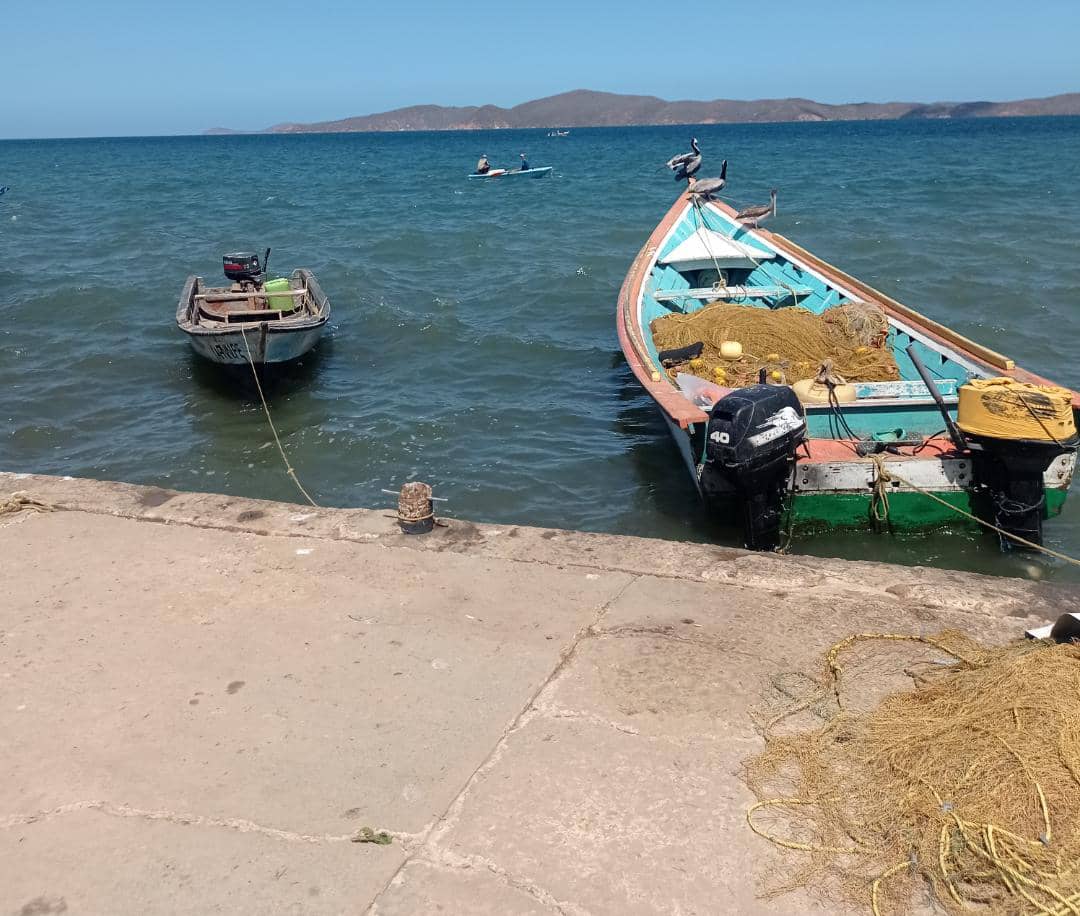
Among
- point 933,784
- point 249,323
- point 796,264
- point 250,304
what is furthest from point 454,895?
point 250,304

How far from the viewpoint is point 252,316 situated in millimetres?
12188

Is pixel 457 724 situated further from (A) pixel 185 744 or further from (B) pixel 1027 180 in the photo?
(B) pixel 1027 180

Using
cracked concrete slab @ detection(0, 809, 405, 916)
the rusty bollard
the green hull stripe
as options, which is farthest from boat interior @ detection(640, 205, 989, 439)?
cracked concrete slab @ detection(0, 809, 405, 916)

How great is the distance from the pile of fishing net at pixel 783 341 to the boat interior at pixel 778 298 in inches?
9.3

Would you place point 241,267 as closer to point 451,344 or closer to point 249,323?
point 249,323

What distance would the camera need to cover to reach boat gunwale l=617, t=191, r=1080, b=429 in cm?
721

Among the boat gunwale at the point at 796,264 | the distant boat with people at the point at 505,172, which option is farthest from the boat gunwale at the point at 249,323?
the distant boat with people at the point at 505,172

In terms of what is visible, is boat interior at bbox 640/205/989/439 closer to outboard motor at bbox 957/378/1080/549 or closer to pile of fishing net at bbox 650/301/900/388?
pile of fishing net at bbox 650/301/900/388

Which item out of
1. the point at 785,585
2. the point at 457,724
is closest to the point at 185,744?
the point at 457,724

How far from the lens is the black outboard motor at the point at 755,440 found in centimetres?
598

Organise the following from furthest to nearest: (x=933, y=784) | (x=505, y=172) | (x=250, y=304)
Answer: (x=505, y=172)
(x=250, y=304)
(x=933, y=784)

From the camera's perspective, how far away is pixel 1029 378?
23.0 ft

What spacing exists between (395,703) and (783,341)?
258 inches

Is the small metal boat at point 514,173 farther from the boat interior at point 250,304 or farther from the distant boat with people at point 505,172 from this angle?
the boat interior at point 250,304
